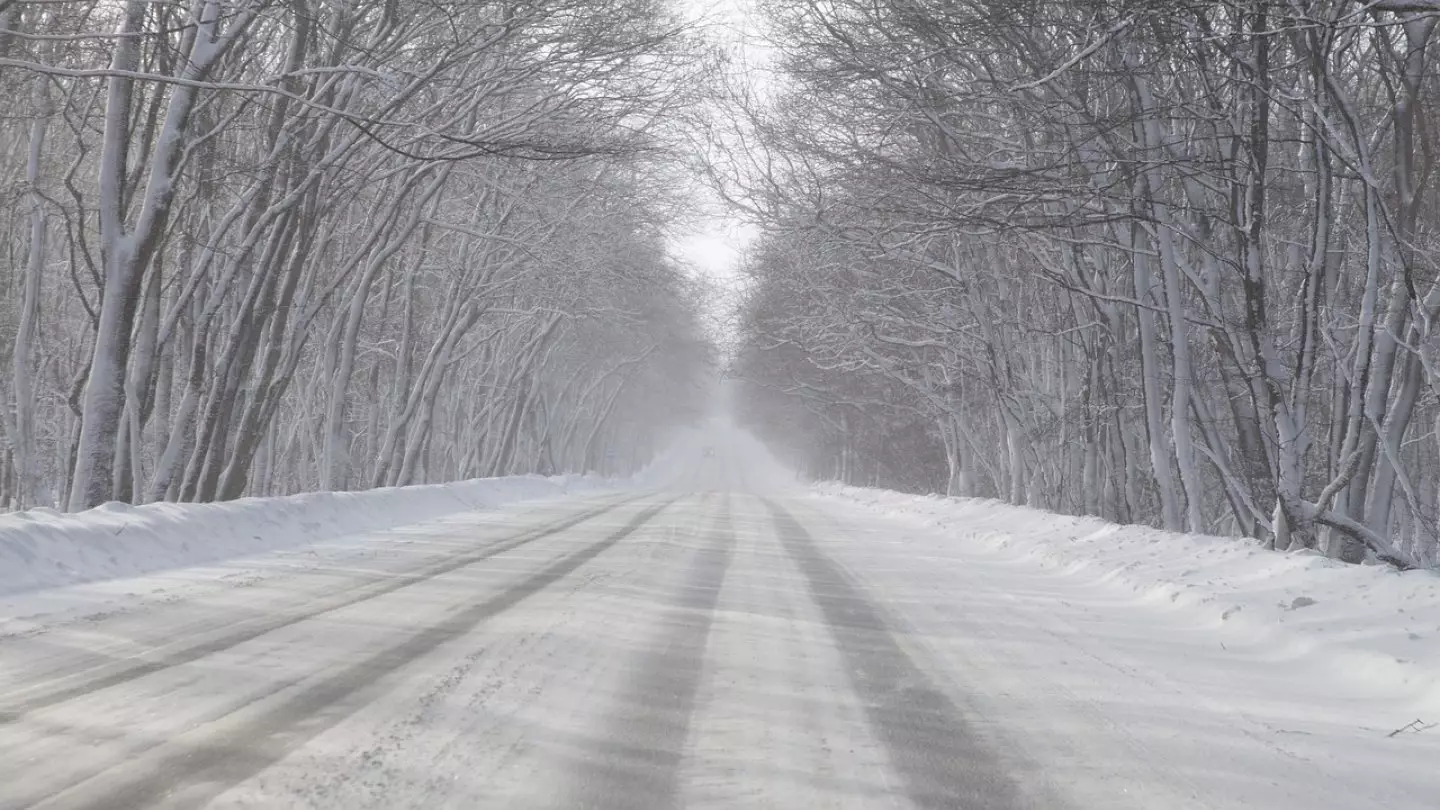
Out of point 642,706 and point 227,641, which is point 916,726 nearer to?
point 642,706

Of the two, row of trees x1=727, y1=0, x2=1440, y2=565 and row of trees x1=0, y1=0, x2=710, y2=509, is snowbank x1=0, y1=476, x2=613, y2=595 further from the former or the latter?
row of trees x1=727, y1=0, x2=1440, y2=565

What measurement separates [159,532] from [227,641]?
4.04m

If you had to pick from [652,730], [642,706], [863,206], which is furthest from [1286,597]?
[863,206]

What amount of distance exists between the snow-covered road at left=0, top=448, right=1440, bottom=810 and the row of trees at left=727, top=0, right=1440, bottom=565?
3.49 m

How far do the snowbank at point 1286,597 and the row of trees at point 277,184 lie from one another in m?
6.65

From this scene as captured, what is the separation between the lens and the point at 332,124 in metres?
12.2

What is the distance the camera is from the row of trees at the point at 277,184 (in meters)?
10.1

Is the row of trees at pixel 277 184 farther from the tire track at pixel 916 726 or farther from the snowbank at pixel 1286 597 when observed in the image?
the snowbank at pixel 1286 597

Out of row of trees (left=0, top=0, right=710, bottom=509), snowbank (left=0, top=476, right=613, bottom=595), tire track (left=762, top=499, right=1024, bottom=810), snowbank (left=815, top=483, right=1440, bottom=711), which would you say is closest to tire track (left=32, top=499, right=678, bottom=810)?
tire track (left=762, top=499, right=1024, bottom=810)

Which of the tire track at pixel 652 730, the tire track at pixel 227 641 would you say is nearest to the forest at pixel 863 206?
the tire track at pixel 227 641

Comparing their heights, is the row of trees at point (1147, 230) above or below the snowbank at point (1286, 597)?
above

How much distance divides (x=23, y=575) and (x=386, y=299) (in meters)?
17.1

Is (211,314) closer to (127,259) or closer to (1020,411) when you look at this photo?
(127,259)

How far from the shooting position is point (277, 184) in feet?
48.5
